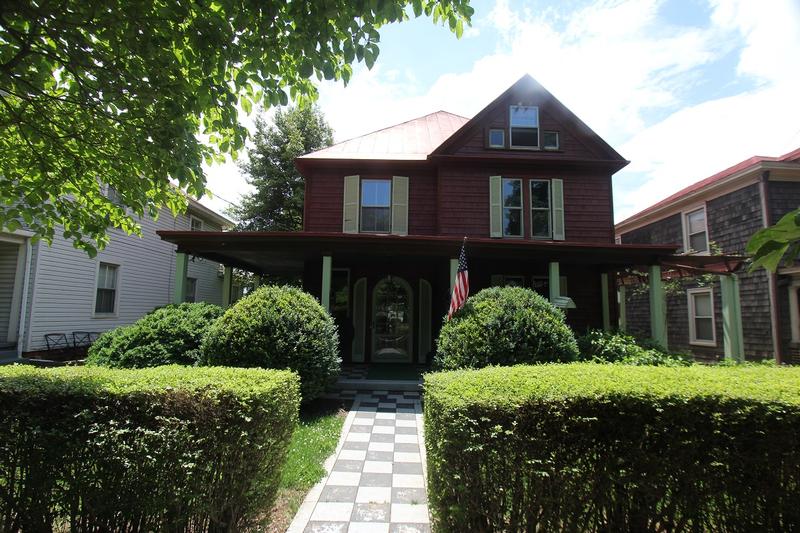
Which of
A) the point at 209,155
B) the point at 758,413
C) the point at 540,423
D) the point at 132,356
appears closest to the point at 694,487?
the point at 758,413

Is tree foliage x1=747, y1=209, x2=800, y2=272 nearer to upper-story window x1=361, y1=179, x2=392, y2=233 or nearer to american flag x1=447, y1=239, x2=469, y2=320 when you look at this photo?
american flag x1=447, y1=239, x2=469, y2=320

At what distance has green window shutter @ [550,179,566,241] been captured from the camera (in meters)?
10.9

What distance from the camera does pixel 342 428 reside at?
5.75m

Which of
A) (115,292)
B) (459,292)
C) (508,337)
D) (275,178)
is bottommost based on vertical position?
(508,337)

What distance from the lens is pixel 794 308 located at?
10.4 meters

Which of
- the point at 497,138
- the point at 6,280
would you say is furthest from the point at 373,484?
the point at 6,280

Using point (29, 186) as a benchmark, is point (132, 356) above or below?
below

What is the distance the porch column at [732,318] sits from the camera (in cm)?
941

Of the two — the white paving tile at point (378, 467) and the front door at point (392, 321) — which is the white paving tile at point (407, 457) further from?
the front door at point (392, 321)

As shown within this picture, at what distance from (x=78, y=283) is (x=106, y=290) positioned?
1.29 metres

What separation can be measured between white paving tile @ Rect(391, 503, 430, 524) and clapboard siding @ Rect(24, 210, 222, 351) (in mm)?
8372

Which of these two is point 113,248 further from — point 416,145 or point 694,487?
point 694,487

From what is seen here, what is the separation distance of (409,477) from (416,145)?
10.5 meters

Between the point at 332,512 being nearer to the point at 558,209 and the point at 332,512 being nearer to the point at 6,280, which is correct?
the point at 558,209
